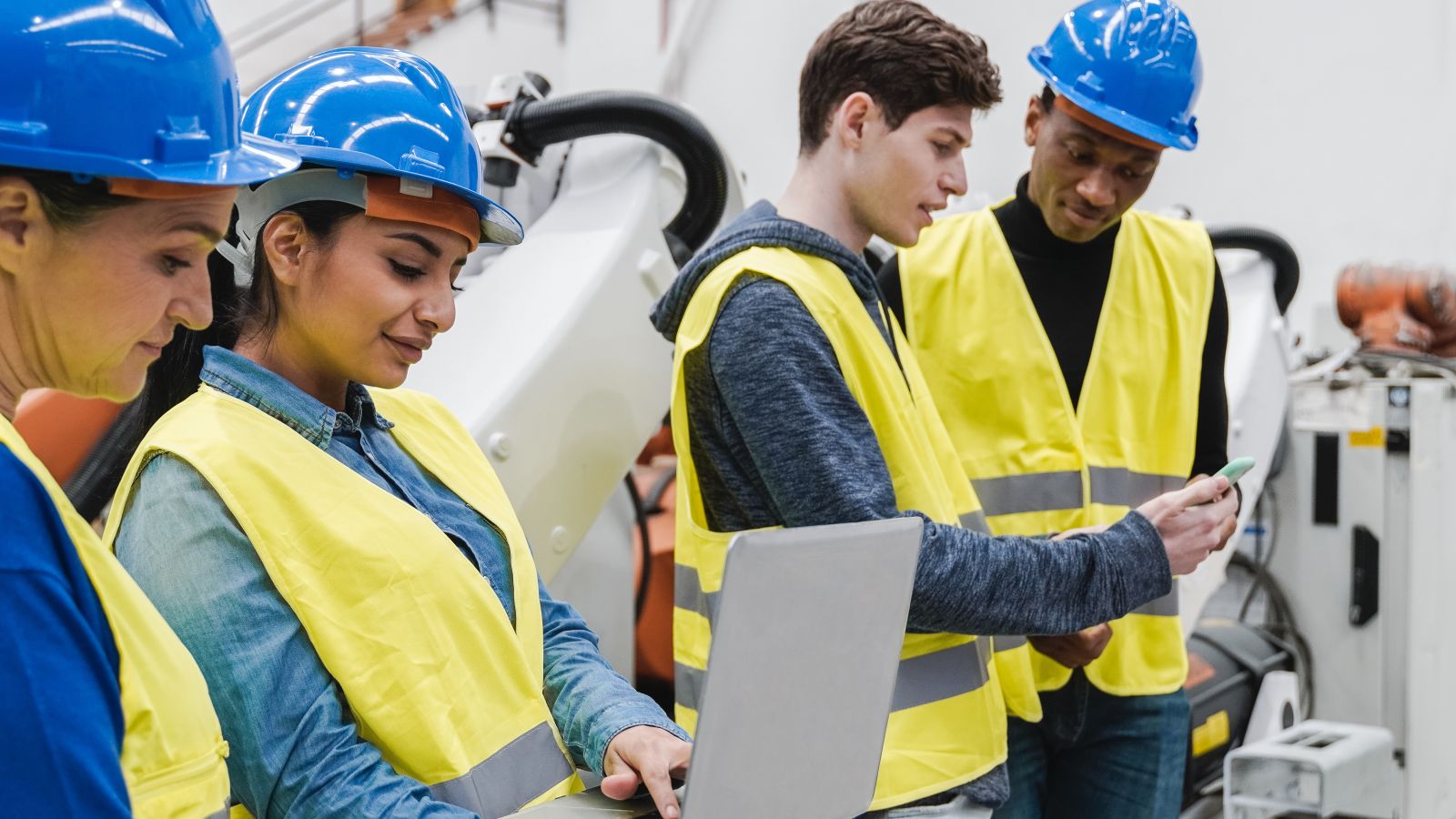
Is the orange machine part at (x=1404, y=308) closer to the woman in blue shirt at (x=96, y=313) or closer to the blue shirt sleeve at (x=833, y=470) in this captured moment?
the blue shirt sleeve at (x=833, y=470)

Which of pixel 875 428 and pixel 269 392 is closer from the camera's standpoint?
pixel 269 392

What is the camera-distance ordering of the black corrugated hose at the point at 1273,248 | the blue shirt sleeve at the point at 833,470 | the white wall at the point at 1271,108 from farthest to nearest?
1. the white wall at the point at 1271,108
2. the black corrugated hose at the point at 1273,248
3. the blue shirt sleeve at the point at 833,470

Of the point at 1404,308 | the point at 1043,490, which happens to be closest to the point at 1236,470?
the point at 1043,490

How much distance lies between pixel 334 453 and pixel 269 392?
0.24 ft

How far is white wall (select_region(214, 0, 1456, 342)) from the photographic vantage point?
5.02 m

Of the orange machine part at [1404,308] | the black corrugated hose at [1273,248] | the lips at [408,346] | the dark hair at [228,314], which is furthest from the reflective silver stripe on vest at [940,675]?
the orange machine part at [1404,308]

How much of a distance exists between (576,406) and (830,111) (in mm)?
656

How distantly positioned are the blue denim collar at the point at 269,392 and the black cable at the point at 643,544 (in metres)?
1.16

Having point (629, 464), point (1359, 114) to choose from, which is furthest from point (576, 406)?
point (1359, 114)

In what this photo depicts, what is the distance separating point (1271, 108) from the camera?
17.8ft

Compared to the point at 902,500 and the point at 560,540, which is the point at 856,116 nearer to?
the point at 902,500

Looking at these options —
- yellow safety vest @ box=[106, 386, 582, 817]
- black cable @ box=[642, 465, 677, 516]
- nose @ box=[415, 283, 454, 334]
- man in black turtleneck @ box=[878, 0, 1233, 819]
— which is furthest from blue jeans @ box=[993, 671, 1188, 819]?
black cable @ box=[642, 465, 677, 516]

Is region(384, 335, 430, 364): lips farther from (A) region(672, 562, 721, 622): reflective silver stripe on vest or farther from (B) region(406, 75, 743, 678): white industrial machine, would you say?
(B) region(406, 75, 743, 678): white industrial machine

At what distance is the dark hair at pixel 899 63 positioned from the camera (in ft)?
4.54
